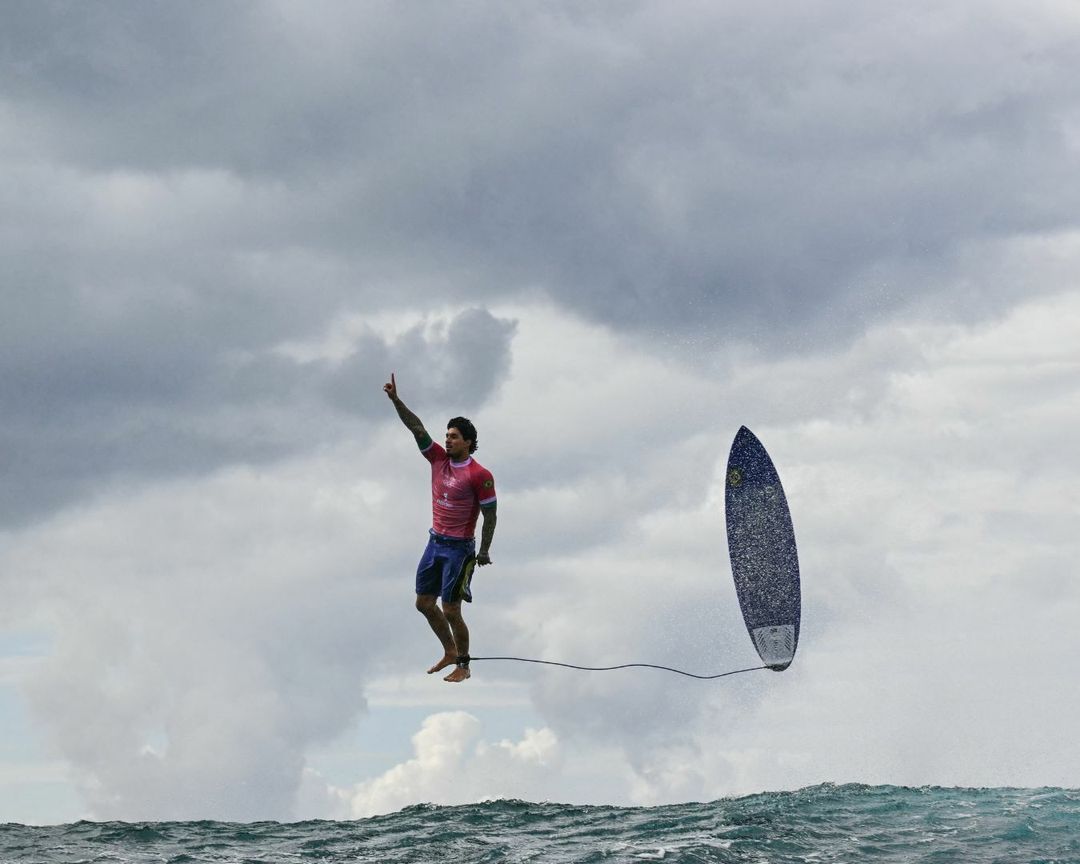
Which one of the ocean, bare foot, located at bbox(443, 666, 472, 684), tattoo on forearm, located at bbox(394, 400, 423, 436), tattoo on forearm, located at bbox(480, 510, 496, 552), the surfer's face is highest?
tattoo on forearm, located at bbox(394, 400, 423, 436)

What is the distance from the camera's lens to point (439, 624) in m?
18.5

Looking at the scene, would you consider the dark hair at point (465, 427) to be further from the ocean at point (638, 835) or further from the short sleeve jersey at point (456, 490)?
the ocean at point (638, 835)

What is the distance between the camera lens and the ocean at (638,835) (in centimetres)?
1585

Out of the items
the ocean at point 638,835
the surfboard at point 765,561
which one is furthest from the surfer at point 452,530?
the surfboard at point 765,561

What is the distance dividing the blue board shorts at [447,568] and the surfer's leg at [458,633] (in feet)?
0.47

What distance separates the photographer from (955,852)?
1614 cm

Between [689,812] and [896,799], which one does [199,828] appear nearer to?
[689,812]

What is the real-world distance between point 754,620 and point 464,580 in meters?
8.65

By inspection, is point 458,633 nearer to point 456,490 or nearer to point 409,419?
point 456,490

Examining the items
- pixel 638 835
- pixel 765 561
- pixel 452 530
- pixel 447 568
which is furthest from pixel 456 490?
pixel 765 561

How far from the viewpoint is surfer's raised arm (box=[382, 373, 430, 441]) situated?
17391 millimetres

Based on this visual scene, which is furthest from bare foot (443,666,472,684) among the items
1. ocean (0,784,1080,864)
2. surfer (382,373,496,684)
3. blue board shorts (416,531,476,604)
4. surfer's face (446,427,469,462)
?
surfer's face (446,427,469,462)

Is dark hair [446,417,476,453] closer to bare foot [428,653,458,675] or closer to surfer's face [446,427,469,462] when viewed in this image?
surfer's face [446,427,469,462]

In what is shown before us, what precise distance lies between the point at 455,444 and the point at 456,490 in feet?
2.42
